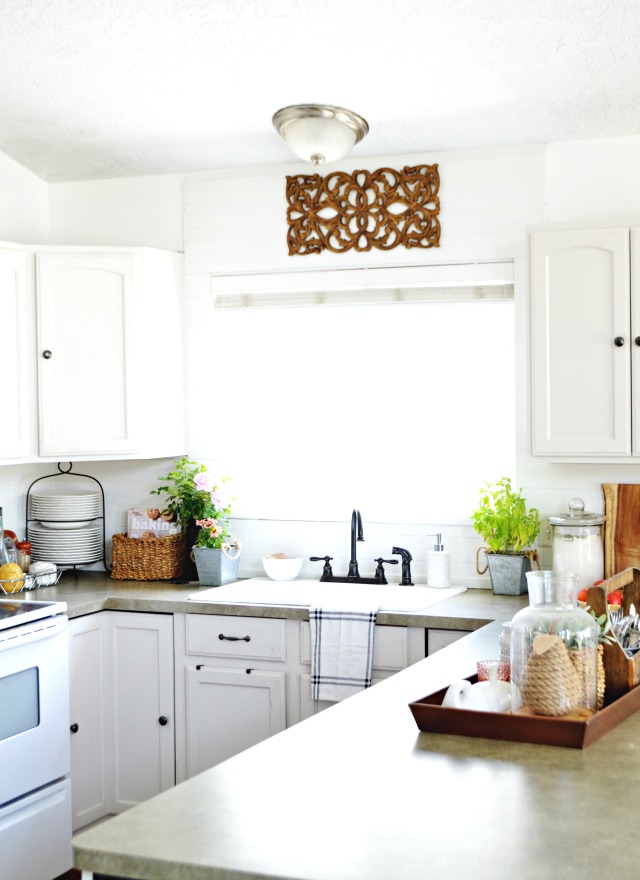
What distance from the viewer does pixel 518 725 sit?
6.25 feet

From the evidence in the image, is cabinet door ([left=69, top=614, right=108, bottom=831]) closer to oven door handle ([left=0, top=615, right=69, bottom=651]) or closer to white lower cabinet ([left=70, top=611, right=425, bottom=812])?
white lower cabinet ([left=70, top=611, right=425, bottom=812])

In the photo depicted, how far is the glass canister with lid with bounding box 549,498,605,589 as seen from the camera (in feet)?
11.6

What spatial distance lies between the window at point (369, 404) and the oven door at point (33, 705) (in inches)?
46.8

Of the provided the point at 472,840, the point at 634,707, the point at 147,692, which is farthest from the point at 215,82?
the point at 472,840

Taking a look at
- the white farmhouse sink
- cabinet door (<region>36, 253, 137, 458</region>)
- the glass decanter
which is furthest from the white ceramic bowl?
the glass decanter

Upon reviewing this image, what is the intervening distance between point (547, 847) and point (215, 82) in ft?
9.35

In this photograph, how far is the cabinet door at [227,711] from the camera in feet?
12.0

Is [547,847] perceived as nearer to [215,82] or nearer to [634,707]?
[634,707]

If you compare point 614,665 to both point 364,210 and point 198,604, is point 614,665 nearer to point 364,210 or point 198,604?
point 198,604

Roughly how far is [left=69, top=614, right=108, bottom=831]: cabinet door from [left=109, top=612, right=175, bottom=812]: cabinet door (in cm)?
4

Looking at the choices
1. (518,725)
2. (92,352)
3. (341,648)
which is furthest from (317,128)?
(518,725)

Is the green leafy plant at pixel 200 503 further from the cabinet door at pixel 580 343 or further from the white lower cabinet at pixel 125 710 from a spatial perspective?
the cabinet door at pixel 580 343

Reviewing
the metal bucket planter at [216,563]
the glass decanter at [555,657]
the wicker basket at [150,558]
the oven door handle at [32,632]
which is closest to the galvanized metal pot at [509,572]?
the metal bucket planter at [216,563]

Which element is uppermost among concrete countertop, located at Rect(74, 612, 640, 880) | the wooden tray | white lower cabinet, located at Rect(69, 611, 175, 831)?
the wooden tray
